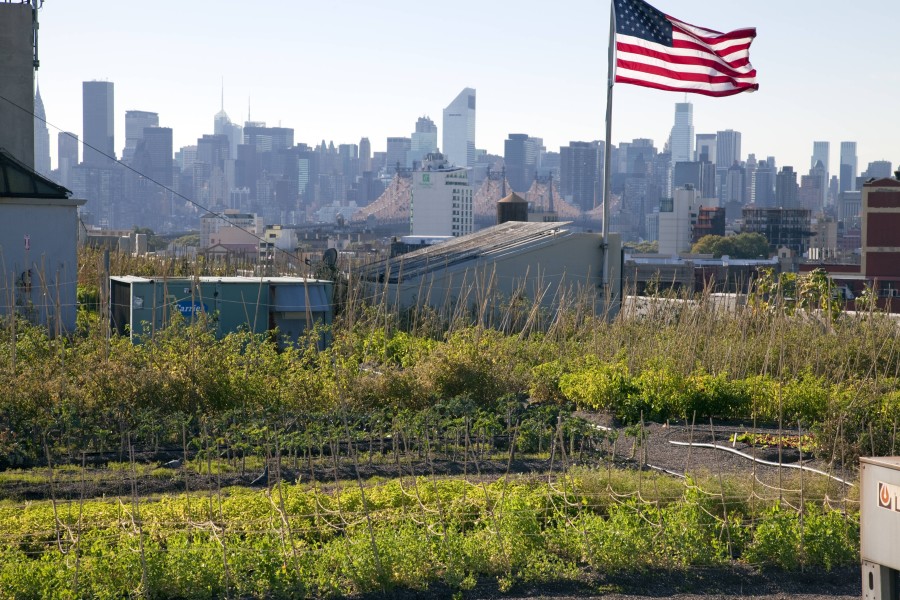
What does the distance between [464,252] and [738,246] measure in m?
84.0

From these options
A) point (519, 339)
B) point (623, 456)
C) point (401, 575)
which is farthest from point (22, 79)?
point (401, 575)

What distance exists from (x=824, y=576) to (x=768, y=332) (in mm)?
9952

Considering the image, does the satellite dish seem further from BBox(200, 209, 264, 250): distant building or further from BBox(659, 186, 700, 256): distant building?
BBox(659, 186, 700, 256): distant building

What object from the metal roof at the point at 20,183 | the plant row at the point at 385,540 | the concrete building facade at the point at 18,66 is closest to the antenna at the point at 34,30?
the concrete building facade at the point at 18,66

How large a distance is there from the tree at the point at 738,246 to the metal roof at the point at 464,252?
7876cm

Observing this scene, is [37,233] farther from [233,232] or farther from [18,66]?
[233,232]

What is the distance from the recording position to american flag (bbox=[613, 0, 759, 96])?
65.9 feet

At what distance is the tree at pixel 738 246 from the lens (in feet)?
351

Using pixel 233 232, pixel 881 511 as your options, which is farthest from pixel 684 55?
pixel 233 232

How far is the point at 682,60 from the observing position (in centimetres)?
Answer: 2042

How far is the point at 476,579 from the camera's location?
25.2ft

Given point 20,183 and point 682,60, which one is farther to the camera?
point 20,183

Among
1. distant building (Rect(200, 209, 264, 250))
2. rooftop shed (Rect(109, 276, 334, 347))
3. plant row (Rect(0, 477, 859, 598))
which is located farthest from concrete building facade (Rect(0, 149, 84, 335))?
distant building (Rect(200, 209, 264, 250))

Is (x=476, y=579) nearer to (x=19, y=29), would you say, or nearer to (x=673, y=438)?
(x=673, y=438)
